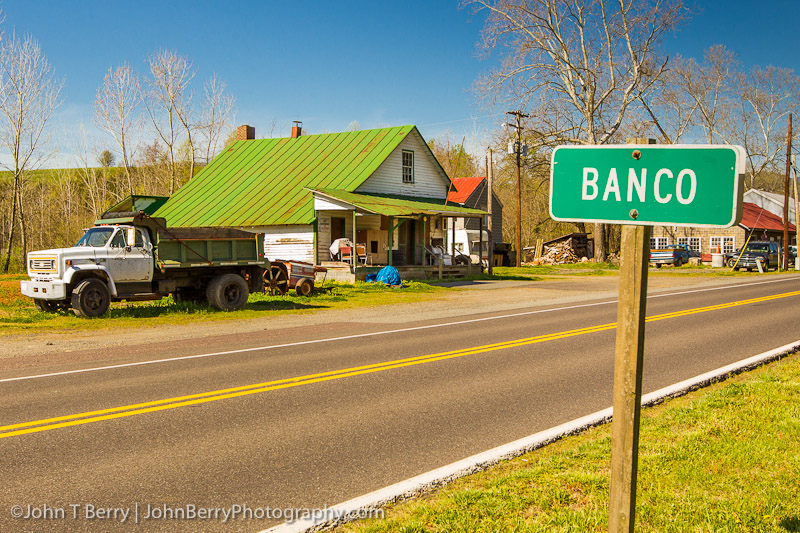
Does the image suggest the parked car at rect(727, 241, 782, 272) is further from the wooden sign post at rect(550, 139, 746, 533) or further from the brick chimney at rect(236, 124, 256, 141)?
the wooden sign post at rect(550, 139, 746, 533)

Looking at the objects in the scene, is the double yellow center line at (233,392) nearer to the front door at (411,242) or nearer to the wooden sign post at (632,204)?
the wooden sign post at (632,204)

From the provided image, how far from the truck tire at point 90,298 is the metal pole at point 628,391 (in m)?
15.2

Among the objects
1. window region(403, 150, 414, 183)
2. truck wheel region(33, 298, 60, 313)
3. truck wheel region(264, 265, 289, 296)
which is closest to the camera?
truck wheel region(33, 298, 60, 313)

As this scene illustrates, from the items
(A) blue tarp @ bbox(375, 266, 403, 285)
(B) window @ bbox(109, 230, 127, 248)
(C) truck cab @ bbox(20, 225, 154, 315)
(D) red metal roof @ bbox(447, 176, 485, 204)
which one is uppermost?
(D) red metal roof @ bbox(447, 176, 485, 204)

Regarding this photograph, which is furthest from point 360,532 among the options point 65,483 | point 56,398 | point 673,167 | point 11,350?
point 11,350

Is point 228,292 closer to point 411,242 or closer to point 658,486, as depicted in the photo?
point 658,486

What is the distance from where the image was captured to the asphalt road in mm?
4738

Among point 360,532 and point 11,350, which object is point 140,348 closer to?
point 11,350

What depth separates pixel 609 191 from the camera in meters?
3.14

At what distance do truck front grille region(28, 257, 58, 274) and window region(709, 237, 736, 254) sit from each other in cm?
5521

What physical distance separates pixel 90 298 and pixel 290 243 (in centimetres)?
1494

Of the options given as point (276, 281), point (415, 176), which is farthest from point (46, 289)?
point (415, 176)

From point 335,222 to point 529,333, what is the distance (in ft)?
61.2

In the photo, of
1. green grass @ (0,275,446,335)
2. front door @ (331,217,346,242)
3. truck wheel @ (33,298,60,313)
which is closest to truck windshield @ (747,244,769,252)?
front door @ (331,217,346,242)
